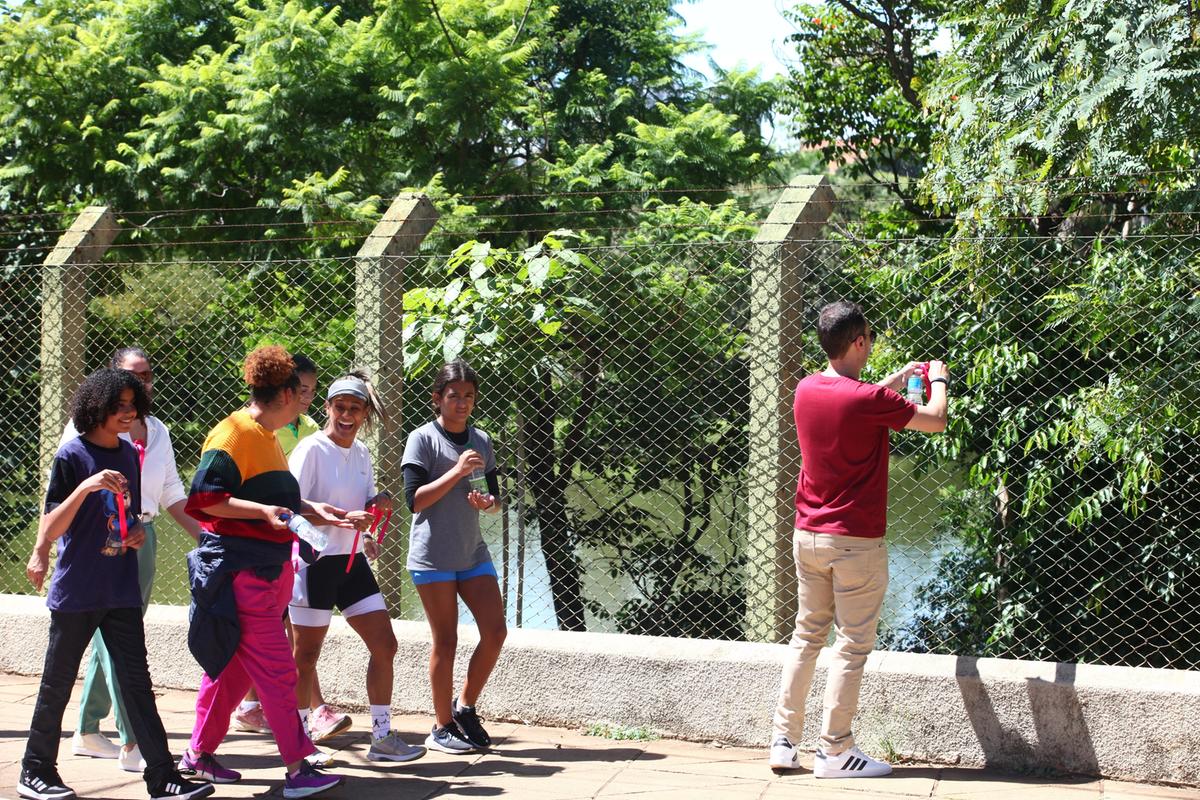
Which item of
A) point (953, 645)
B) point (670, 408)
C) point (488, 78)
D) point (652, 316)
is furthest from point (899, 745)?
point (488, 78)

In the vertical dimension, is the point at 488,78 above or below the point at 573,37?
below

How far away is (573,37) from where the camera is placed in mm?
13117

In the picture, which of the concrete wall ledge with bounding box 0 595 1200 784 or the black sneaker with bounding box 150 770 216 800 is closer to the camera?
the black sneaker with bounding box 150 770 216 800

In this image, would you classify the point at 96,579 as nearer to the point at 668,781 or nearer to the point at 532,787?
the point at 532,787

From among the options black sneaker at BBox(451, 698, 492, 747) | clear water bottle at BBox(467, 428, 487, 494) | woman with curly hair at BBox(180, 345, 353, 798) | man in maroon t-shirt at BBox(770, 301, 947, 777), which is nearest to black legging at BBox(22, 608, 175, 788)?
woman with curly hair at BBox(180, 345, 353, 798)

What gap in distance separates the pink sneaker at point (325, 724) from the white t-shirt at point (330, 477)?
84 cm

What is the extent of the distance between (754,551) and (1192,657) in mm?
2308

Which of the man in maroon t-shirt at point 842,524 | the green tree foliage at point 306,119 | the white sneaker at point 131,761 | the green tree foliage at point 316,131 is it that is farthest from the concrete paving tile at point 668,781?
the green tree foliage at point 306,119

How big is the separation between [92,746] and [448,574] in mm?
1631

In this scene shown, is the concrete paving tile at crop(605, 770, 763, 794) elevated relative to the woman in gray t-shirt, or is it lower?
lower

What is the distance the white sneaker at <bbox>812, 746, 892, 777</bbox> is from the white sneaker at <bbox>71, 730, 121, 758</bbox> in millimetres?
2885

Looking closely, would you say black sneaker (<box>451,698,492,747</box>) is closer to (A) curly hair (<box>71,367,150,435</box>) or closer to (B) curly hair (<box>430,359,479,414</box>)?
(B) curly hair (<box>430,359,479,414</box>)

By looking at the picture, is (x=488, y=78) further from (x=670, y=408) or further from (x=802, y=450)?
(x=802, y=450)

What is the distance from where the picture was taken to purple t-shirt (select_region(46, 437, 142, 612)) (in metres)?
4.08
